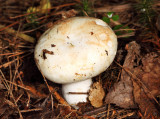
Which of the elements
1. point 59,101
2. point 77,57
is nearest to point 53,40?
point 77,57

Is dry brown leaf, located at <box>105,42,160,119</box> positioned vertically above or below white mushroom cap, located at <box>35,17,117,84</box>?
below

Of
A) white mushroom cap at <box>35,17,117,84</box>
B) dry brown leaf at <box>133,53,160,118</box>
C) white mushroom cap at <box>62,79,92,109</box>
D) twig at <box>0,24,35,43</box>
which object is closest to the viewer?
white mushroom cap at <box>35,17,117,84</box>

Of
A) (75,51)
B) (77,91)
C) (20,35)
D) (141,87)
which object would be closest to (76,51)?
(75,51)

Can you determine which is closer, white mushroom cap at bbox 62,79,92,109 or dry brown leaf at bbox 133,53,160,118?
dry brown leaf at bbox 133,53,160,118

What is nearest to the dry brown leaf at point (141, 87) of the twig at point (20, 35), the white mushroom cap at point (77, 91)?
the white mushroom cap at point (77, 91)

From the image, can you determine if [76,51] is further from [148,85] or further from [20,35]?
[20,35]

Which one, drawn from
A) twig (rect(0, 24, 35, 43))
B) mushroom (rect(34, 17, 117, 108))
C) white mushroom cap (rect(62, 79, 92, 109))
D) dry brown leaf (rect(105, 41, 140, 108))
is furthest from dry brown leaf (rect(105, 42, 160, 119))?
twig (rect(0, 24, 35, 43))

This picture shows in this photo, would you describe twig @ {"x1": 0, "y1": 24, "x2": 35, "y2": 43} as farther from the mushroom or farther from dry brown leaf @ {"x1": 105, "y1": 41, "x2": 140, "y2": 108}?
dry brown leaf @ {"x1": 105, "y1": 41, "x2": 140, "y2": 108}
